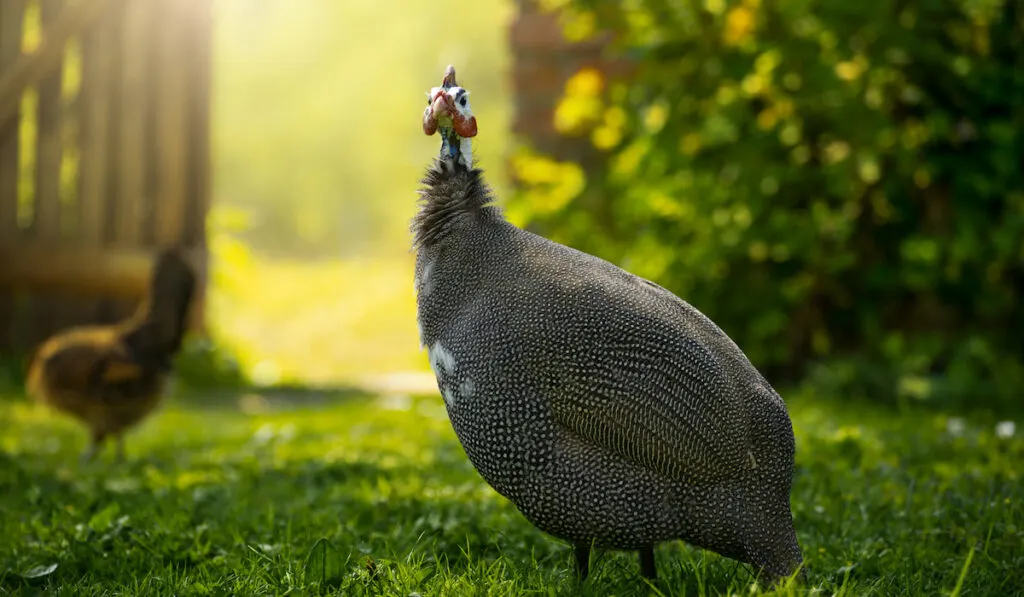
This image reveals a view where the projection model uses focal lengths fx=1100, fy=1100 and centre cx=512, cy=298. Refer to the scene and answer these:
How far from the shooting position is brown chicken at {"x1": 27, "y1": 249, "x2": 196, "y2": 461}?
4.85 m

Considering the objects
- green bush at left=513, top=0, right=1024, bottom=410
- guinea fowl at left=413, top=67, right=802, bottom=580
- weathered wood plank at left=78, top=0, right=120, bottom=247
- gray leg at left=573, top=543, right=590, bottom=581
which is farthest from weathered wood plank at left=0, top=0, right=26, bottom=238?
gray leg at left=573, top=543, right=590, bottom=581

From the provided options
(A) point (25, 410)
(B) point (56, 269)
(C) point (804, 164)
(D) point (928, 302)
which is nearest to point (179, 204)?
(B) point (56, 269)

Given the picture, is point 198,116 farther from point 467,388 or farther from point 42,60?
point 467,388

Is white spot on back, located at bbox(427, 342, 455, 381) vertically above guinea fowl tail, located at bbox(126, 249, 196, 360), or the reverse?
white spot on back, located at bbox(427, 342, 455, 381)

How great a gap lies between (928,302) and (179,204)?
516 cm

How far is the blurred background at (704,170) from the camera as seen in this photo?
5801 millimetres

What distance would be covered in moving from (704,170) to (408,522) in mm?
3581

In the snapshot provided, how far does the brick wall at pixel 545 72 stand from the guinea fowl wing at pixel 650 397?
4.84 m

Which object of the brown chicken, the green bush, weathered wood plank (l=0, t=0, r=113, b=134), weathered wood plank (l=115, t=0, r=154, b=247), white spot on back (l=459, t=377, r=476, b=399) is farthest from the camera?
weathered wood plank (l=115, t=0, r=154, b=247)

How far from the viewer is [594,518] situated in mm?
2389

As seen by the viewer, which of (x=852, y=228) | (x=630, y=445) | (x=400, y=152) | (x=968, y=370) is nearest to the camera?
(x=630, y=445)

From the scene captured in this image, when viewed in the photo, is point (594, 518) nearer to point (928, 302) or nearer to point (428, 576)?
point (428, 576)

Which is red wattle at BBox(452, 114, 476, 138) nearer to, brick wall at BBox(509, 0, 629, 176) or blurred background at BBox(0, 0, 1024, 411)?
blurred background at BBox(0, 0, 1024, 411)

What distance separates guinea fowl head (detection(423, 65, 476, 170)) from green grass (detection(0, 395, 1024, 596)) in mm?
977
